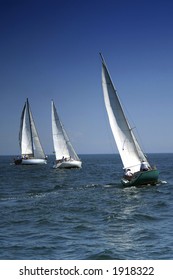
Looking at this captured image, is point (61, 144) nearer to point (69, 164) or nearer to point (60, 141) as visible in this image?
point (60, 141)

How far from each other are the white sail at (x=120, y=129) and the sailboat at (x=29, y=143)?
158ft

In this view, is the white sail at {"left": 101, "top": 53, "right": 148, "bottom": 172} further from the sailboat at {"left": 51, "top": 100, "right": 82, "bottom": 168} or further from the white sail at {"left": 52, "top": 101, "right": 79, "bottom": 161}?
the white sail at {"left": 52, "top": 101, "right": 79, "bottom": 161}

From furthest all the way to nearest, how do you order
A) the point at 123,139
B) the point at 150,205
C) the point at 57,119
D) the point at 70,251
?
the point at 57,119 → the point at 123,139 → the point at 150,205 → the point at 70,251

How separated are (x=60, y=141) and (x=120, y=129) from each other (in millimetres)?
34642

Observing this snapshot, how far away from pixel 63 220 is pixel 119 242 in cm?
510

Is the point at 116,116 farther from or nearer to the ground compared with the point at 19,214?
farther from the ground

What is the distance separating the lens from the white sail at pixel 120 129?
99.3 feet

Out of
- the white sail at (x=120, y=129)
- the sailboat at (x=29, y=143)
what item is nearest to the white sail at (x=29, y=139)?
the sailboat at (x=29, y=143)

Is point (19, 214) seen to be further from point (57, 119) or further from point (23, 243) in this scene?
point (57, 119)

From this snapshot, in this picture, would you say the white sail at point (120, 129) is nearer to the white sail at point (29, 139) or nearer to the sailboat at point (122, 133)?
the sailboat at point (122, 133)
